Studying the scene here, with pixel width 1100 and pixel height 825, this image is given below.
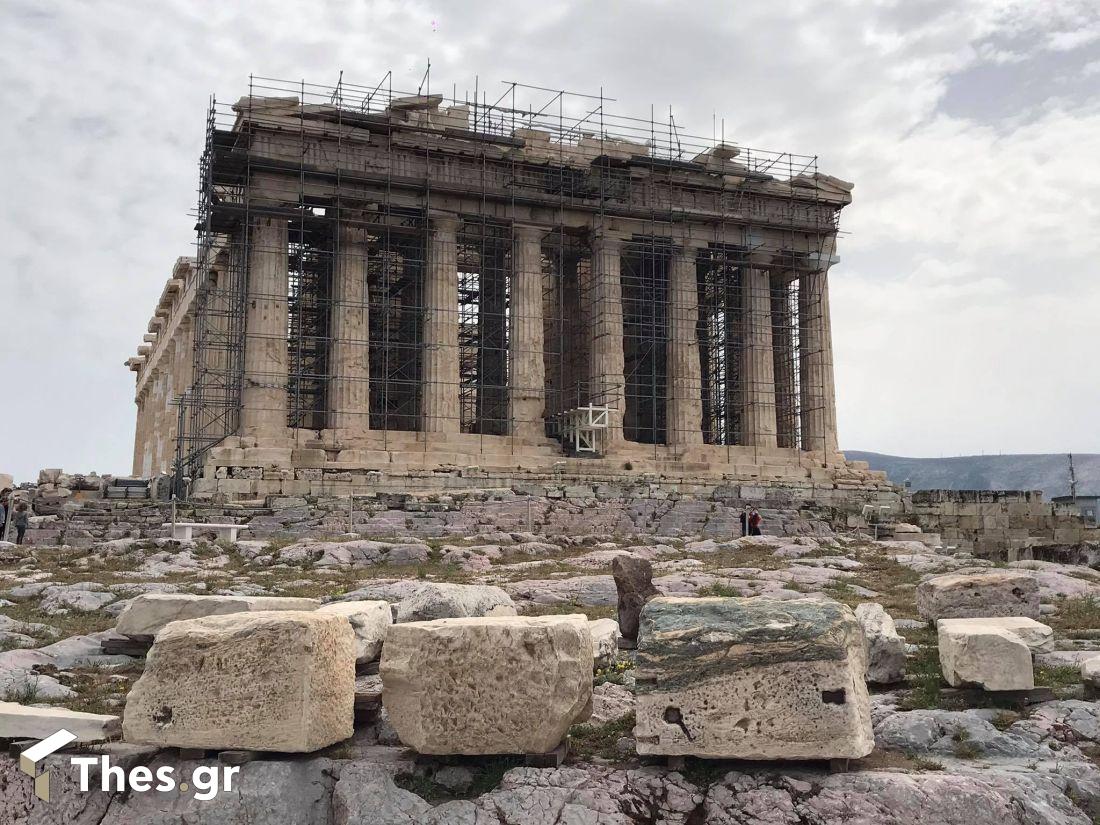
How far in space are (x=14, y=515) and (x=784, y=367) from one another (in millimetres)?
27797

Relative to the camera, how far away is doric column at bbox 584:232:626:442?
1395 inches

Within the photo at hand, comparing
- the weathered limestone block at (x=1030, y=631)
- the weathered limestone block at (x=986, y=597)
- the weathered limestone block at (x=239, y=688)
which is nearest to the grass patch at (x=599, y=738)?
the weathered limestone block at (x=239, y=688)

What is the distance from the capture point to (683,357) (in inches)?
1449

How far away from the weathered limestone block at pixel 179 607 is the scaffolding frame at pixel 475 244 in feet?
69.2

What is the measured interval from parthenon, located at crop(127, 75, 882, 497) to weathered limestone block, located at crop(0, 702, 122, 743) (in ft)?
66.2

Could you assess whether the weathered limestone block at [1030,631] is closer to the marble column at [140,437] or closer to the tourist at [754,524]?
the tourist at [754,524]

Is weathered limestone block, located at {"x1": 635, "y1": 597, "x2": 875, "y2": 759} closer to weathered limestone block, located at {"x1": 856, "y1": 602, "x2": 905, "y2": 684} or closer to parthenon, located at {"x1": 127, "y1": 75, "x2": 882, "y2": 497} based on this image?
weathered limestone block, located at {"x1": 856, "y1": 602, "x2": 905, "y2": 684}

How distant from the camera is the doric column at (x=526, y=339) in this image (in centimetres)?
3406

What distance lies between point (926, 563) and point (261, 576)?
10.6 meters

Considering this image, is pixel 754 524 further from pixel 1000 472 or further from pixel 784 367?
pixel 1000 472

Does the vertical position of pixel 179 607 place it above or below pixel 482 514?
below

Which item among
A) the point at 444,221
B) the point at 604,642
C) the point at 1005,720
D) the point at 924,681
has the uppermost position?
the point at 444,221

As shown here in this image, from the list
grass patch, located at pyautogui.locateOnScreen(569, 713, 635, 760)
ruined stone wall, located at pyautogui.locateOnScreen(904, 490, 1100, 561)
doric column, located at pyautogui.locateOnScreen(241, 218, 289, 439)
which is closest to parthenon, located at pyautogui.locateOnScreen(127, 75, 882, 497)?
doric column, located at pyautogui.locateOnScreen(241, 218, 289, 439)

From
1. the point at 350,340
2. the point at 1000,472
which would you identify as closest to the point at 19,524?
the point at 350,340
